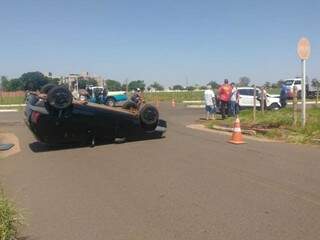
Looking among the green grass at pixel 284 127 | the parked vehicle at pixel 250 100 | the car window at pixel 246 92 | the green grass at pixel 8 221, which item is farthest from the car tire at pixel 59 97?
the car window at pixel 246 92

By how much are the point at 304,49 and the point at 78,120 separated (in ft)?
23.5

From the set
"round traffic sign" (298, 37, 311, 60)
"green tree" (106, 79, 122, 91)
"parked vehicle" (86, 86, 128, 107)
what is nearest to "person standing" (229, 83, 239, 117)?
"round traffic sign" (298, 37, 311, 60)

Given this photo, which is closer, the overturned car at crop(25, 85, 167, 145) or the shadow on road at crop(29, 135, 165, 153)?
the overturned car at crop(25, 85, 167, 145)

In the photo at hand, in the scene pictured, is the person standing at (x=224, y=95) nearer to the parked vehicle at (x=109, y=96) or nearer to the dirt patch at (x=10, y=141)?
the dirt patch at (x=10, y=141)

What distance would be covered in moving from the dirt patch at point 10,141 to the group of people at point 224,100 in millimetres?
8318

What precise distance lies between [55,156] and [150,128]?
10.9 ft

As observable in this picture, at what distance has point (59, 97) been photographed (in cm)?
1292

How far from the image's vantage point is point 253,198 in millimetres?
7340

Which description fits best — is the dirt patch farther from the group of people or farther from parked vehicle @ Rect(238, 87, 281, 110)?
parked vehicle @ Rect(238, 87, 281, 110)

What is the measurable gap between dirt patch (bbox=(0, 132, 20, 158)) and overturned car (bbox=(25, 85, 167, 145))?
851 mm

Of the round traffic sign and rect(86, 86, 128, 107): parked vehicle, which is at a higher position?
the round traffic sign

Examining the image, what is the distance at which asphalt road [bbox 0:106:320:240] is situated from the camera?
19.5ft

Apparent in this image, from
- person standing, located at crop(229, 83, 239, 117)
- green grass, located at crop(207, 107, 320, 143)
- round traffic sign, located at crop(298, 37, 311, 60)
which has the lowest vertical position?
green grass, located at crop(207, 107, 320, 143)

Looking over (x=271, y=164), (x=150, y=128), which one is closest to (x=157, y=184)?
(x=271, y=164)
